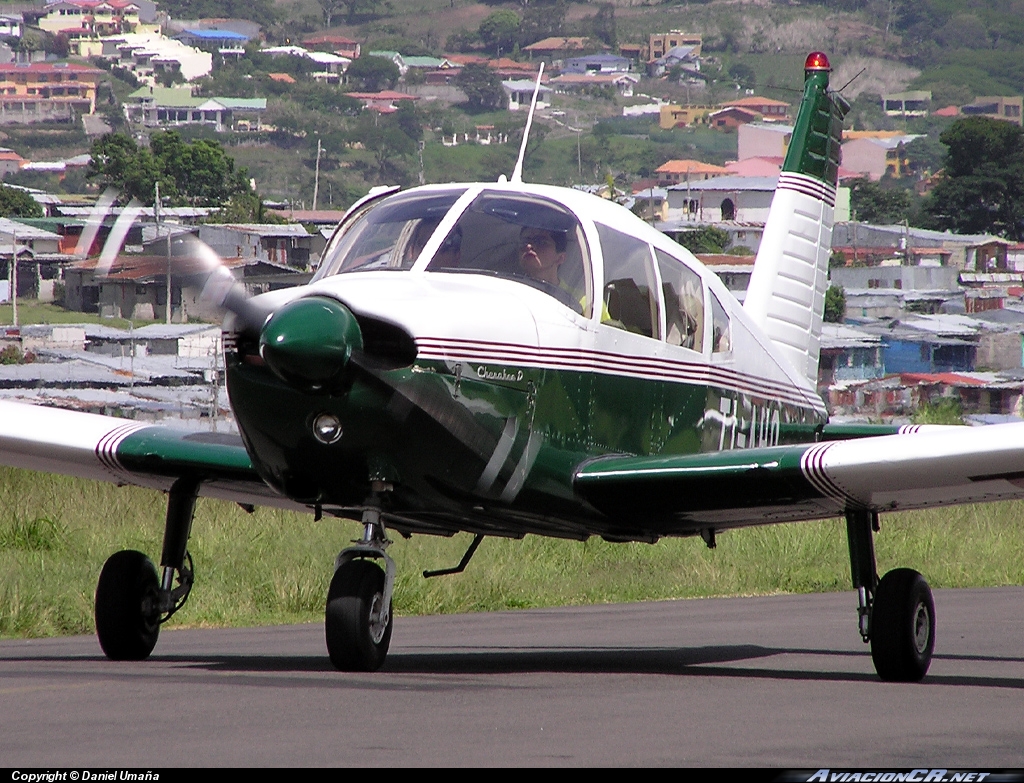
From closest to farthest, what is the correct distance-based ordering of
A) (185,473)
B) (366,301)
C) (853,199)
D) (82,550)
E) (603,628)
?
(366,301), (185,473), (603,628), (82,550), (853,199)

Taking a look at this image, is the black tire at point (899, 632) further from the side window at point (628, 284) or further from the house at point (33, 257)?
the house at point (33, 257)

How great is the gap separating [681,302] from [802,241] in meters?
4.50

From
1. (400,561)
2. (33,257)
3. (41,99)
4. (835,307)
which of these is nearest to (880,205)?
(835,307)

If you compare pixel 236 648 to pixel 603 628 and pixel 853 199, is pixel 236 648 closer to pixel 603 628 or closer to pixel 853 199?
pixel 603 628

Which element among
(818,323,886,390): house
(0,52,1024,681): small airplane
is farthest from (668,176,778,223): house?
(0,52,1024,681): small airplane

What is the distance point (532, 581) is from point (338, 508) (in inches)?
322

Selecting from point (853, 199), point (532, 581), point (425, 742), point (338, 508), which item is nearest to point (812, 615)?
point (532, 581)

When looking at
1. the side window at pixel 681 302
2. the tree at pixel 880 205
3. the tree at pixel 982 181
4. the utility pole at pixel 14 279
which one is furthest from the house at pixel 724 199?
the side window at pixel 681 302

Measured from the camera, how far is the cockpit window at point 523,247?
9016 mm

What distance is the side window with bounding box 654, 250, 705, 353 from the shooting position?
33.2 ft

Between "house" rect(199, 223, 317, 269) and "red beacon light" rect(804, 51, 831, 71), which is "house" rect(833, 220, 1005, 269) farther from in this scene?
"red beacon light" rect(804, 51, 831, 71)

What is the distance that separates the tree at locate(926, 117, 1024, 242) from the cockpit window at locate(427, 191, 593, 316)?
373 feet

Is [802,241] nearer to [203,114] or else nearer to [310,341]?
[310,341]

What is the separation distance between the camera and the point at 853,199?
149 m
